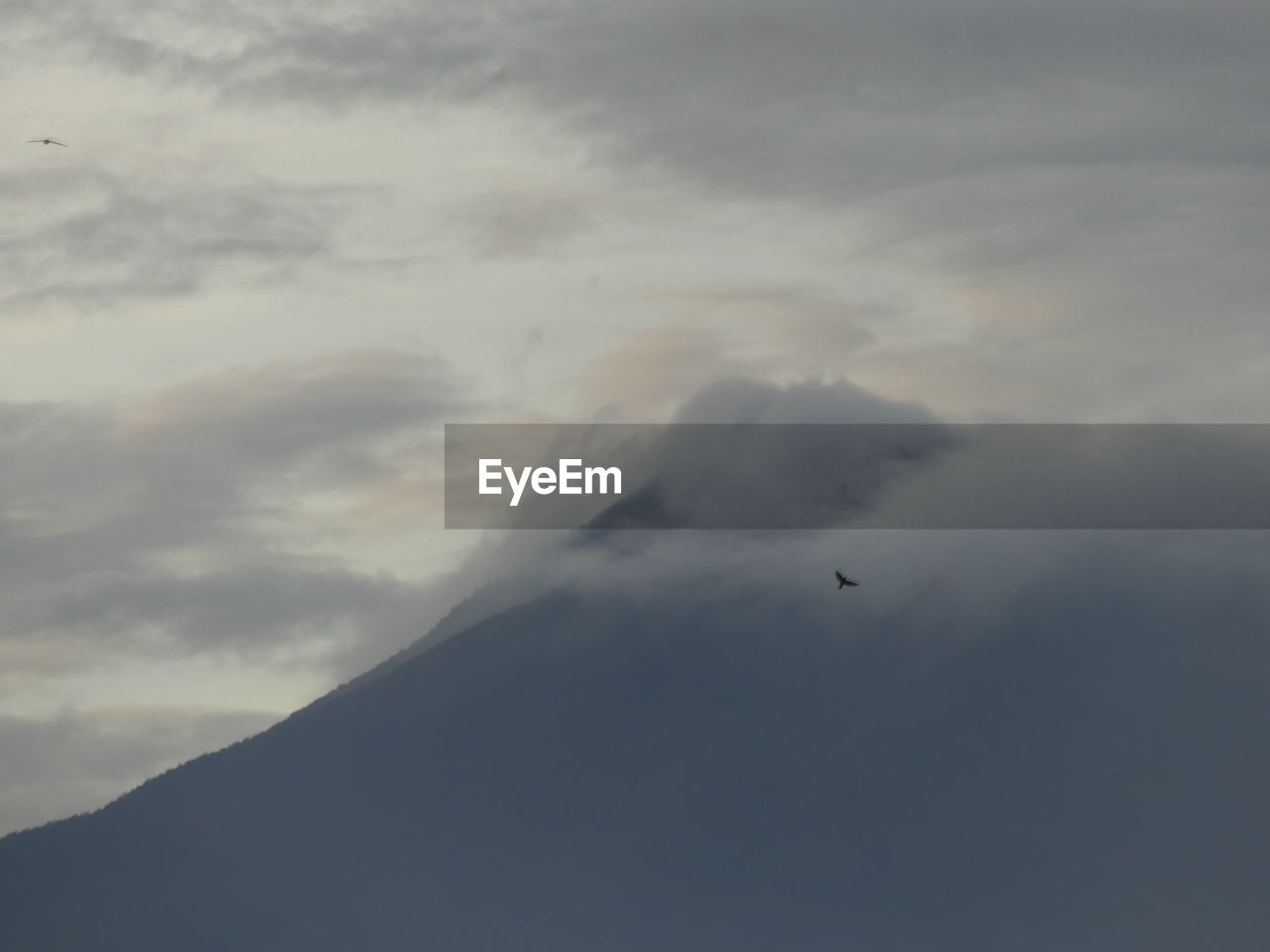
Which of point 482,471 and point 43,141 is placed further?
point 43,141

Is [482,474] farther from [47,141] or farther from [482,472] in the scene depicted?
[47,141]

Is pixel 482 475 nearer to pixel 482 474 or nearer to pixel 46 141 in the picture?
pixel 482 474

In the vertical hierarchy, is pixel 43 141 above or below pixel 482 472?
above

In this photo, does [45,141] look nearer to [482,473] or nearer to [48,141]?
[48,141]

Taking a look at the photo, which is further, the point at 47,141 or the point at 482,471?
the point at 47,141

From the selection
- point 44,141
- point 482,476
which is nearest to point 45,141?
point 44,141

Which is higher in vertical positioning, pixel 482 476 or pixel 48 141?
pixel 48 141

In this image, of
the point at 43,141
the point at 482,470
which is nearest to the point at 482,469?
the point at 482,470
